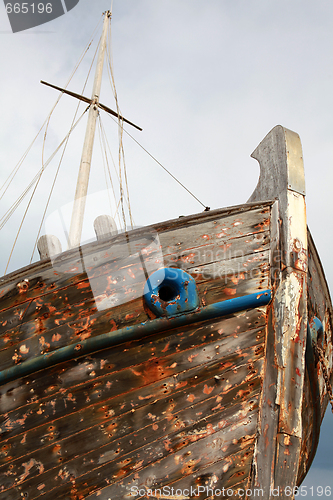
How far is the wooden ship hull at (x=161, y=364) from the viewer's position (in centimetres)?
188

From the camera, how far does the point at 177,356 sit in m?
1.98

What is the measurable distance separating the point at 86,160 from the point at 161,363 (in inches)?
243

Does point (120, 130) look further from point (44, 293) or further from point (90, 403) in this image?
point (90, 403)

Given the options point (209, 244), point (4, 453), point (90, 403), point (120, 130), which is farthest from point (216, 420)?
point (120, 130)

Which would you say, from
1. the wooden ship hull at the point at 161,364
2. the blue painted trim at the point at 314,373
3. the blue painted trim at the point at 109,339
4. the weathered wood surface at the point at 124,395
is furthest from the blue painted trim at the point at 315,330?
the blue painted trim at the point at 109,339

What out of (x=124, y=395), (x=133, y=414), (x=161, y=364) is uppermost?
(x=161, y=364)

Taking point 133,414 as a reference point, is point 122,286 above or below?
above

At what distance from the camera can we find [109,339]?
6.37ft

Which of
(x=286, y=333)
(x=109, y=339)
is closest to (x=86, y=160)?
(x=109, y=339)

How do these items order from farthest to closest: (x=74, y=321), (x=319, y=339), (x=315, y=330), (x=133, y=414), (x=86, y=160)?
(x=86, y=160) < (x=319, y=339) < (x=315, y=330) < (x=74, y=321) < (x=133, y=414)

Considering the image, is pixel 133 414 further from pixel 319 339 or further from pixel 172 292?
pixel 319 339

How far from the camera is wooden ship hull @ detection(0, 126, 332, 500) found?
1.88 metres

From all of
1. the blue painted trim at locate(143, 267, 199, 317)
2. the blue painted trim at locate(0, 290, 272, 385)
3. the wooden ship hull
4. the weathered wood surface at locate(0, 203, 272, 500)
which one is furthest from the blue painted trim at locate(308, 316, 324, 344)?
the blue painted trim at locate(143, 267, 199, 317)

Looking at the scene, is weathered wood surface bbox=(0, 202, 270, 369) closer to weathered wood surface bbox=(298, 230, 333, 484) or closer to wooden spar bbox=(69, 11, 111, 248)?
weathered wood surface bbox=(298, 230, 333, 484)
